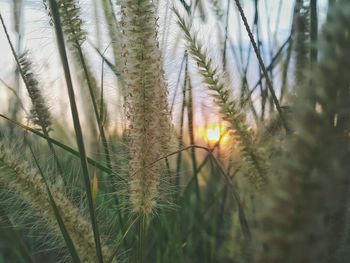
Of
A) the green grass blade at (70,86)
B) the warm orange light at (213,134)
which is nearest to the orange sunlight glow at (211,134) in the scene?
the warm orange light at (213,134)

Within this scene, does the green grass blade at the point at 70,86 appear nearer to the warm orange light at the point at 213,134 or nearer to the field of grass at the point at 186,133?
the field of grass at the point at 186,133

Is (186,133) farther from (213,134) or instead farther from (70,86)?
(70,86)

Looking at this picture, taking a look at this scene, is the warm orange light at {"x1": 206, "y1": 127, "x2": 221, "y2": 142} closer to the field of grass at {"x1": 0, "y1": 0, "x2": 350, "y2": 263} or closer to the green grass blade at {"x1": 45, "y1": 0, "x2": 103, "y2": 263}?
the field of grass at {"x1": 0, "y1": 0, "x2": 350, "y2": 263}

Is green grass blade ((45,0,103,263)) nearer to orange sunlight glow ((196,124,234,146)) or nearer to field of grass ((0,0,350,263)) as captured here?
field of grass ((0,0,350,263))

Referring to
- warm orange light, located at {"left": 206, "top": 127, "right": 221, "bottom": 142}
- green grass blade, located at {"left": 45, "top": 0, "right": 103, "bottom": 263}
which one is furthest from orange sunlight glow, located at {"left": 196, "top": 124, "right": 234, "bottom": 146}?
green grass blade, located at {"left": 45, "top": 0, "right": 103, "bottom": 263}

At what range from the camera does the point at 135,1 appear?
2.18 ft

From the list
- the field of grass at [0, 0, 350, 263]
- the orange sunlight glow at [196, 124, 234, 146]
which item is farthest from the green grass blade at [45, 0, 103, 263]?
the orange sunlight glow at [196, 124, 234, 146]

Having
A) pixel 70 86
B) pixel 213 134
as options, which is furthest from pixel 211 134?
pixel 70 86

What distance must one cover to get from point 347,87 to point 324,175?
45 millimetres

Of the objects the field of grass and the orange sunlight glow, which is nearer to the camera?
the field of grass

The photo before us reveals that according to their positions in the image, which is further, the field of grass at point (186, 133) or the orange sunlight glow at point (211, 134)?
the orange sunlight glow at point (211, 134)

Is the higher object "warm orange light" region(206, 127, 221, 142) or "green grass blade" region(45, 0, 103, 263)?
"green grass blade" region(45, 0, 103, 263)

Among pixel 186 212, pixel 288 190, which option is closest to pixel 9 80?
pixel 186 212

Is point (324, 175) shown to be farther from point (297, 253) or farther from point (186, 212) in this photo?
point (186, 212)
